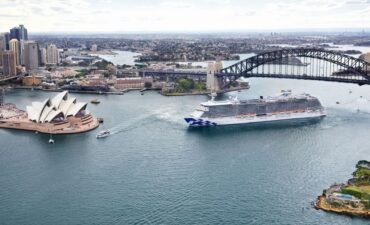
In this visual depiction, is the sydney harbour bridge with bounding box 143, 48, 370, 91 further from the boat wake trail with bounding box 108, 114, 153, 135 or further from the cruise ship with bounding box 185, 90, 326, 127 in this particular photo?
the boat wake trail with bounding box 108, 114, 153, 135

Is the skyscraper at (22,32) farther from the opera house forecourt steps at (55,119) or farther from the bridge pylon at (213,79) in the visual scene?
the opera house forecourt steps at (55,119)

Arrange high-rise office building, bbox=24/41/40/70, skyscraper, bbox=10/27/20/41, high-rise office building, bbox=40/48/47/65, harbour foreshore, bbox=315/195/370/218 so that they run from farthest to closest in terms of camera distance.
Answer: skyscraper, bbox=10/27/20/41 → high-rise office building, bbox=40/48/47/65 → high-rise office building, bbox=24/41/40/70 → harbour foreshore, bbox=315/195/370/218

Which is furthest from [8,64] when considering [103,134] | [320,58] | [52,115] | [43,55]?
[320,58]

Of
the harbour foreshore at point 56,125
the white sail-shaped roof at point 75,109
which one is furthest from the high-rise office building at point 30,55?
the white sail-shaped roof at point 75,109

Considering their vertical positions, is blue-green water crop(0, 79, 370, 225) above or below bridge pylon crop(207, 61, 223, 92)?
below

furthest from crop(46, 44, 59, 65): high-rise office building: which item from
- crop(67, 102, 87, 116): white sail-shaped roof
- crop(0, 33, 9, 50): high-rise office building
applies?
crop(67, 102, 87, 116): white sail-shaped roof

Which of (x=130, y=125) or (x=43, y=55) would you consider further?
(x=43, y=55)

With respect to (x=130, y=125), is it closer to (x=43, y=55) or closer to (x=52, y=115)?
(x=52, y=115)
